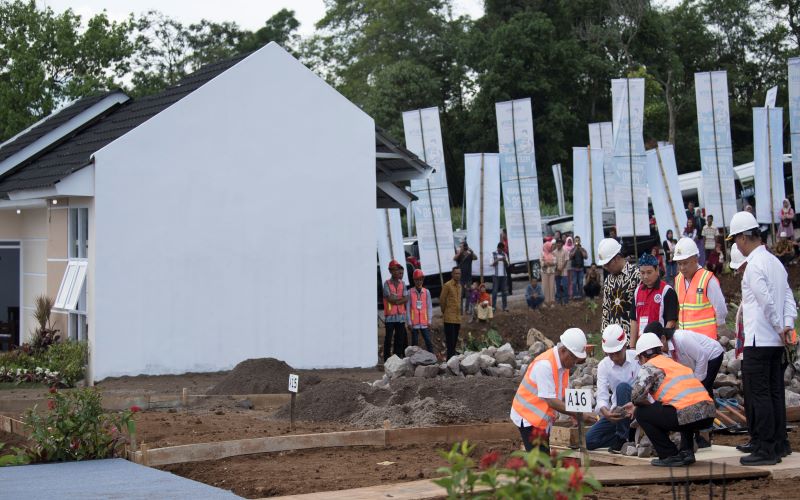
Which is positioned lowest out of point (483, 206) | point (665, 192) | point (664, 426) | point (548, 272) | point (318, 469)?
point (318, 469)

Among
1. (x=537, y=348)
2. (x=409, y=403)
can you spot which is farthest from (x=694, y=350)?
(x=537, y=348)

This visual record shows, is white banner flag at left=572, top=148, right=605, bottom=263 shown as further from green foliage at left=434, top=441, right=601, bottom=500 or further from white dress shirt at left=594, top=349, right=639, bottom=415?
green foliage at left=434, top=441, right=601, bottom=500

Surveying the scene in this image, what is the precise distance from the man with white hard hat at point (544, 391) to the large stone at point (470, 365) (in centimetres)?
887

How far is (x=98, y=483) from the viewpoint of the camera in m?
10.3

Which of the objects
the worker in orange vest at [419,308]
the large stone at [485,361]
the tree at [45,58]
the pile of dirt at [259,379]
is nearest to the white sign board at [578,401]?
the pile of dirt at [259,379]

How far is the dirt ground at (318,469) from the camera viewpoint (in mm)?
10016

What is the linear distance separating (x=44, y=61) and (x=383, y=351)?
26.2 m

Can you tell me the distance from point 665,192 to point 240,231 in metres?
14.8

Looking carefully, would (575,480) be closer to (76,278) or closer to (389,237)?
(76,278)

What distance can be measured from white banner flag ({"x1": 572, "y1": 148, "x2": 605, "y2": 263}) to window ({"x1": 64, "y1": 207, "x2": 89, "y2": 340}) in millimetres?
14641

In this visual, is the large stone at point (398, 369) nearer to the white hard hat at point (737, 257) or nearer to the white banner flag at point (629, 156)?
the white hard hat at point (737, 257)

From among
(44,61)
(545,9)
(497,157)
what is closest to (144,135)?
(497,157)

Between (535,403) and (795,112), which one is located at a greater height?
(795,112)

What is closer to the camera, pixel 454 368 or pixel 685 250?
pixel 685 250
